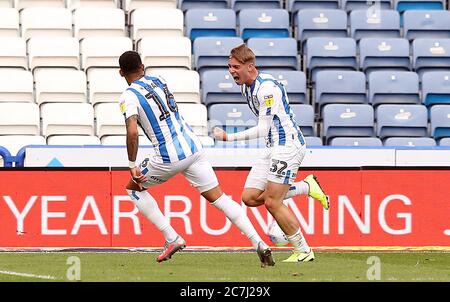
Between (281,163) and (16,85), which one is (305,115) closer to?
(16,85)

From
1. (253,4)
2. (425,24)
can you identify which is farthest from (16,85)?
(425,24)

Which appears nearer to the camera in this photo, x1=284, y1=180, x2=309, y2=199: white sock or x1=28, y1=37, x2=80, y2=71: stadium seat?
x1=284, y1=180, x2=309, y2=199: white sock

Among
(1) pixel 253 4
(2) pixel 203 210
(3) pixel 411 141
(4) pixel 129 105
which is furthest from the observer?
(1) pixel 253 4

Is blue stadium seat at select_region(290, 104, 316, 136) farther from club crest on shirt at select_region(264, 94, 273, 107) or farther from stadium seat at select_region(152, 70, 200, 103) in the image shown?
club crest on shirt at select_region(264, 94, 273, 107)

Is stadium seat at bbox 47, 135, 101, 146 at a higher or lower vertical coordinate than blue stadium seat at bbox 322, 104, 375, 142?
lower

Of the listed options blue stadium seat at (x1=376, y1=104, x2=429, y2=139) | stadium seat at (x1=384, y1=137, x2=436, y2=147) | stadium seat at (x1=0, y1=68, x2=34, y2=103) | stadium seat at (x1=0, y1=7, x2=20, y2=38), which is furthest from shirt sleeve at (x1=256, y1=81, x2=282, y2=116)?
stadium seat at (x1=0, y1=7, x2=20, y2=38)

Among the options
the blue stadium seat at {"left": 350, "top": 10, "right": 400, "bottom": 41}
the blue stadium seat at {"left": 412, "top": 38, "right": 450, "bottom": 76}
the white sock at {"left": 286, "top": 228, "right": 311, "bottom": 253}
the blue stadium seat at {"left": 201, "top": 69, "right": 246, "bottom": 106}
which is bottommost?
the white sock at {"left": 286, "top": 228, "right": 311, "bottom": 253}

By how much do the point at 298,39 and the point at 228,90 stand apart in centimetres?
219

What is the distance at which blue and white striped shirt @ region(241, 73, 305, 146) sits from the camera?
12031mm

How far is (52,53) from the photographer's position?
18359 mm

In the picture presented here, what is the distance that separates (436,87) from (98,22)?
5.17 meters

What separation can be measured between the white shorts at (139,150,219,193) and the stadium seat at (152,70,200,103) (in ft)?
19.4

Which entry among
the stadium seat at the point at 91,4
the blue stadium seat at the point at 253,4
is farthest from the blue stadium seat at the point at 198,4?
the stadium seat at the point at 91,4
